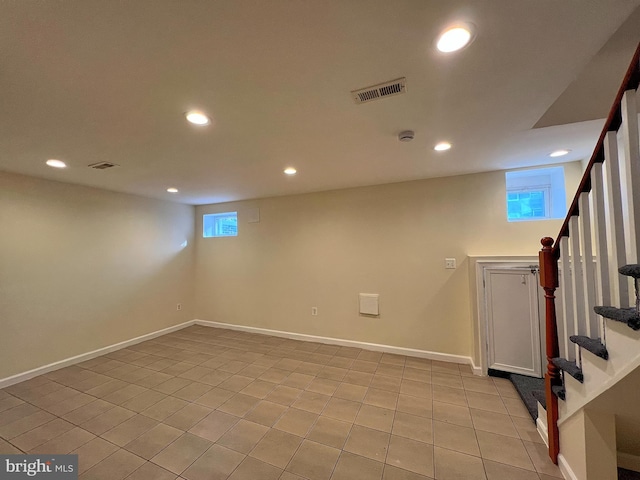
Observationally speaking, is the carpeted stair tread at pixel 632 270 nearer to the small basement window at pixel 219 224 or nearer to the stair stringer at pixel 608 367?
the stair stringer at pixel 608 367

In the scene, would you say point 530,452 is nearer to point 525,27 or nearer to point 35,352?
point 525,27

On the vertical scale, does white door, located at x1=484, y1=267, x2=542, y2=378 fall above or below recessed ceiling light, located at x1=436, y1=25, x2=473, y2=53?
below

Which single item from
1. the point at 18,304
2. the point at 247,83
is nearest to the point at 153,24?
the point at 247,83

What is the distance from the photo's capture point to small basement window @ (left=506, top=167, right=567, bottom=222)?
9.61ft

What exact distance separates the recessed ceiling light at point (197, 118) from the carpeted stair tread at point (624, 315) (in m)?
2.46

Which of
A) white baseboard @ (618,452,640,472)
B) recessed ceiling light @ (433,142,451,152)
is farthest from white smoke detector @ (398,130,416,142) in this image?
white baseboard @ (618,452,640,472)

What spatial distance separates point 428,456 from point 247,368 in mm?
2158

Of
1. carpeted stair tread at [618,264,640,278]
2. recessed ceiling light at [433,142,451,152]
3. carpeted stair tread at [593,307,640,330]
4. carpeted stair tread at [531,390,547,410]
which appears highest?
recessed ceiling light at [433,142,451,152]

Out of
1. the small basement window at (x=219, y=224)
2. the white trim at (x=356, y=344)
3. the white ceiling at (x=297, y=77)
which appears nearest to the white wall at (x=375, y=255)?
the white trim at (x=356, y=344)

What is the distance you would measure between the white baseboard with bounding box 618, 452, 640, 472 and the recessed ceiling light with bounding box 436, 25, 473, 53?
9.02 feet

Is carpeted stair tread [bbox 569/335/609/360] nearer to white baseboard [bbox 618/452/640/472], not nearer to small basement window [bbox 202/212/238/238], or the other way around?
white baseboard [bbox 618/452/640/472]

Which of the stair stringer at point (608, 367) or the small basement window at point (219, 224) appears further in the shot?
the small basement window at point (219, 224)

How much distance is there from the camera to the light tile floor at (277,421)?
5.45ft

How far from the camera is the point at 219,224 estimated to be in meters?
5.04
